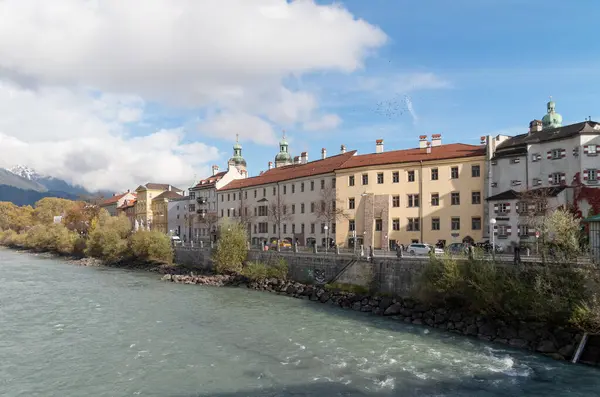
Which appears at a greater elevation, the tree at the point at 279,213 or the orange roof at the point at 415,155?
the orange roof at the point at 415,155

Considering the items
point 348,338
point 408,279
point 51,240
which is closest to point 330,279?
point 408,279

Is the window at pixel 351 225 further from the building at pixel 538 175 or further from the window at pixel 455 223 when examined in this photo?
the building at pixel 538 175

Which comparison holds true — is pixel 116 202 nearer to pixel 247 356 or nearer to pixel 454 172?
pixel 454 172

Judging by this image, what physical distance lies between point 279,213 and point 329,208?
949 centimetres

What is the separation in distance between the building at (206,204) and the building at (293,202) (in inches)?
194

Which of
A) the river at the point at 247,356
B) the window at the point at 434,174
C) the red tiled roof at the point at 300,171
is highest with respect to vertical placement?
the red tiled roof at the point at 300,171

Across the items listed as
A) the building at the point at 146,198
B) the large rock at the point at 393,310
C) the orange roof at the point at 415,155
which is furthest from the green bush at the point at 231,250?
the building at the point at 146,198

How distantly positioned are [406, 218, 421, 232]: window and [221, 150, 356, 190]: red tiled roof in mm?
12139

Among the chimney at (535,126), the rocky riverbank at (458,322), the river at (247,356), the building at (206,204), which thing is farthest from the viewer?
the building at (206,204)

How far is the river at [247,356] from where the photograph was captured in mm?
17531

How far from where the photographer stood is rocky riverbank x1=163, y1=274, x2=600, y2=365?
21505mm

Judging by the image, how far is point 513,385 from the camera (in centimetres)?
1786

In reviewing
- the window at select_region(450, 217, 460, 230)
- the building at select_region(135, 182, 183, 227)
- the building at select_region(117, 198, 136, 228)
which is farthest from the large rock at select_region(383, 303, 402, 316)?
the building at select_region(117, 198, 136, 228)

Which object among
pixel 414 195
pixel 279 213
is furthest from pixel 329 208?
pixel 414 195
